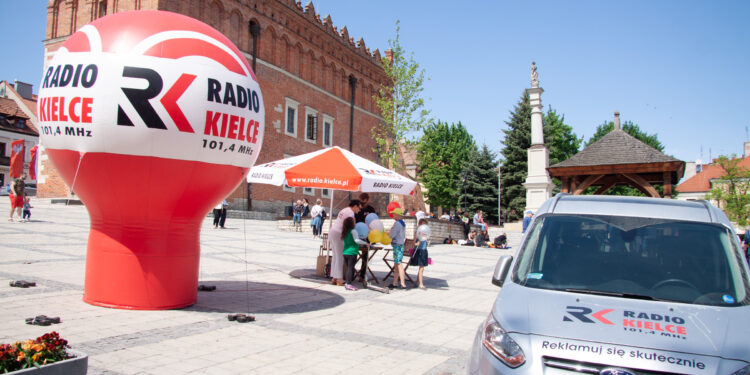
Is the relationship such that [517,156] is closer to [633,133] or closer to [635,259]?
[633,133]

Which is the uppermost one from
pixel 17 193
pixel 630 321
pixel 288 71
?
pixel 288 71

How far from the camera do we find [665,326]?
3336mm

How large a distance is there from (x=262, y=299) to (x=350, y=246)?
228cm

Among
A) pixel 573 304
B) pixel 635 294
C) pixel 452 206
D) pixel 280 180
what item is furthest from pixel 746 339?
pixel 452 206

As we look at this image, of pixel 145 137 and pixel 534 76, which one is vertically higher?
pixel 534 76

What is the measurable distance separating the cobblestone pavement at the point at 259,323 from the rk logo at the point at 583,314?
2032mm

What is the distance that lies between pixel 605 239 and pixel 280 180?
6861mm

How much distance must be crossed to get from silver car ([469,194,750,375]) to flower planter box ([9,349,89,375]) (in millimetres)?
2898

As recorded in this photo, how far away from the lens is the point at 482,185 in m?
52.9

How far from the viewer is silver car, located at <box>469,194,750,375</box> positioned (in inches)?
122

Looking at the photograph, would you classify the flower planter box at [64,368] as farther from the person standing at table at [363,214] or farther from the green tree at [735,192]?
the green tree at [735,192]

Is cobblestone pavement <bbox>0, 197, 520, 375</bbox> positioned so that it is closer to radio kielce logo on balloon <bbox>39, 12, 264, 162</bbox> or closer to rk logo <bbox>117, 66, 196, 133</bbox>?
radio kielce logo on balloon <bbox>39, 12, 264, 162</bbox>

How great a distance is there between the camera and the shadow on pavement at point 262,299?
307 inches

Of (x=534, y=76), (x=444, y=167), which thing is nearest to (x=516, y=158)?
(x=444, y=167)
